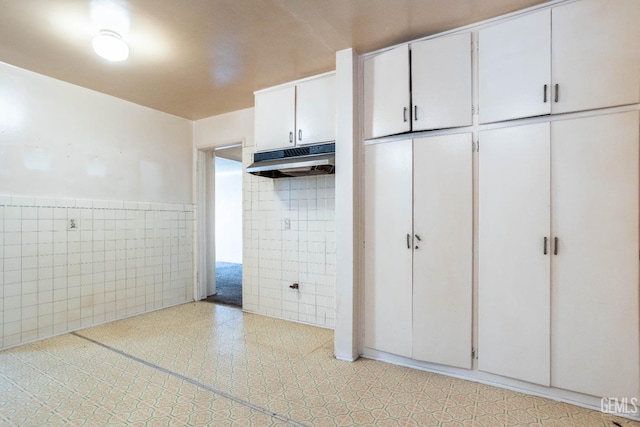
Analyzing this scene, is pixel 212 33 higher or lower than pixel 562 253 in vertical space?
higher

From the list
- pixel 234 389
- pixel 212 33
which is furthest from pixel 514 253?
pixel 212 33

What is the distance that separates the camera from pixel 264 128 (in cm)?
335

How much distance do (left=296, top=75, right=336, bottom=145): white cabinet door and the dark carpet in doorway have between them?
7.74 ft

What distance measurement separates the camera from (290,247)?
3.52 meters

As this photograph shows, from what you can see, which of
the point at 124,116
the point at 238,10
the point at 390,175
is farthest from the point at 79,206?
the point at 390,175

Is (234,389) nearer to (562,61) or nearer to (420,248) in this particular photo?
(420,248)

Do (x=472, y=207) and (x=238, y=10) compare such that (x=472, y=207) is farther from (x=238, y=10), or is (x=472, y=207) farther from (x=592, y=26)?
(x=238, y=10)

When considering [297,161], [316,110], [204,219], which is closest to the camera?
[297,161]

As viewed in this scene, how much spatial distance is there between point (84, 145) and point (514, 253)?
12.9ft

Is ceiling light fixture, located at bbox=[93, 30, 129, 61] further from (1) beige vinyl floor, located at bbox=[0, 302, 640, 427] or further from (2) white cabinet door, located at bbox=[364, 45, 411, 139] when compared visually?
(1) beige vinyl floor, located at bbox=[0, 302, 640, 427]

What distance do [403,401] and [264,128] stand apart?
2.68 meters

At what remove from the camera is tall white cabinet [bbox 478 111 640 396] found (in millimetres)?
1782

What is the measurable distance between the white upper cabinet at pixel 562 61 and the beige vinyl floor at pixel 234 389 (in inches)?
70.0

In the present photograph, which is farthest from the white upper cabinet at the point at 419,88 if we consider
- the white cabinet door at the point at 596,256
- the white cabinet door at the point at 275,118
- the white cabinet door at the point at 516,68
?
the white cabinet door at the point at 275,118
